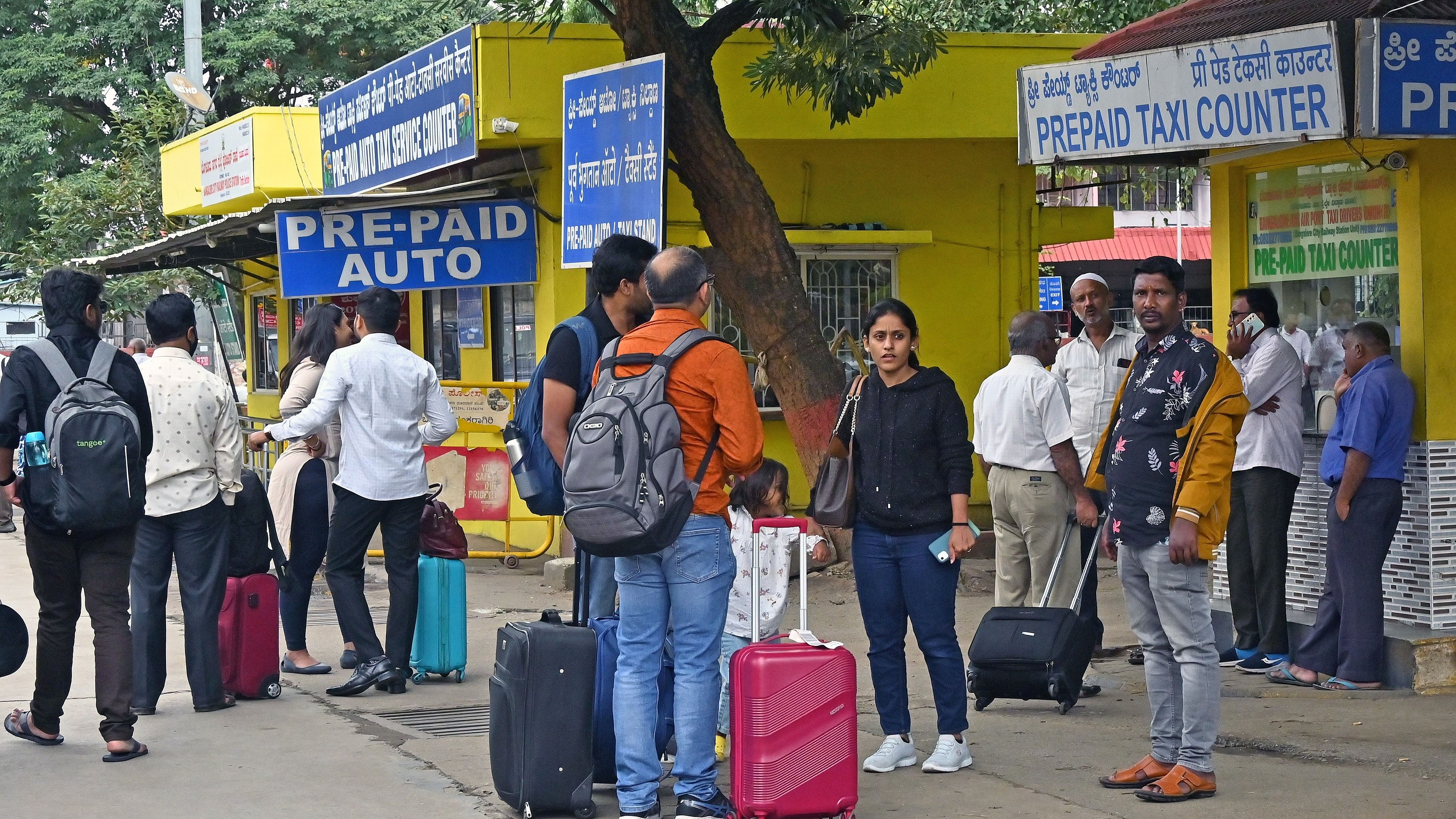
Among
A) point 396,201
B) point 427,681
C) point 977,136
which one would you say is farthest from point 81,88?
point 427,681

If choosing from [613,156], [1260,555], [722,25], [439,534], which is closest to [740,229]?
[722,25]

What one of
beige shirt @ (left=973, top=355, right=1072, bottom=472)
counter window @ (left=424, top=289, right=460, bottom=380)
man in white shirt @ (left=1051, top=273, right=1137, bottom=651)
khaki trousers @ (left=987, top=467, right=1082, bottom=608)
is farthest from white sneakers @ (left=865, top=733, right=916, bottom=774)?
counter window @ (left=424, top=289, right=460, bottom=380)

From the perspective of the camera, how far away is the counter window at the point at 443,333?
14695 mm

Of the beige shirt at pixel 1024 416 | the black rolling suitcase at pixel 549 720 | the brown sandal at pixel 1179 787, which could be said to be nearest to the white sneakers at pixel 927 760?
the brown sandal at pixel 1179 787

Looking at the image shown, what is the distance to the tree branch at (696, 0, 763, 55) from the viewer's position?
10.1 metres

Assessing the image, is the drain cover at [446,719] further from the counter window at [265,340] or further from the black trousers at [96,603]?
the counter window at [265,340]

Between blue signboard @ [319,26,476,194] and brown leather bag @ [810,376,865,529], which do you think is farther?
blue signboard @ [319,26,476,194]

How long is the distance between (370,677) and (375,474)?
0.97m

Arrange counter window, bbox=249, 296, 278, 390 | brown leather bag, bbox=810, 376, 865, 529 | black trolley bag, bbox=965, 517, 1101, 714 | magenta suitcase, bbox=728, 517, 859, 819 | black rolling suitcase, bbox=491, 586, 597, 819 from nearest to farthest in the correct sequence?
magenta suitcase, bbox=728, 517, 859, 819, black rolling suitcase, bbox=491, 586, 597, 819, brown leather bag, bbox=810, 376, 865, 529, black trolley bag, bbox=965, 517, 1101, 714, counter window, bbox=249, 296, 278, 390

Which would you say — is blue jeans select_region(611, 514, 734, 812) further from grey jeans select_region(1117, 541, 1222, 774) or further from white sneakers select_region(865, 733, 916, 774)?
grey jeans select_region(1117, 541, 1222, 774)

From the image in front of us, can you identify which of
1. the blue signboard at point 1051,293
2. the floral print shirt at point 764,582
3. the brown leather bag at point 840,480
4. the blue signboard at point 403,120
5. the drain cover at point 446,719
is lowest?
the drain cover at point 446,719

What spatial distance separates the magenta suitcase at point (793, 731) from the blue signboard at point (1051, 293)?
21.8 meters

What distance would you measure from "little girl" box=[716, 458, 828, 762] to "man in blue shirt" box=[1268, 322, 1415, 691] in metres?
2.80

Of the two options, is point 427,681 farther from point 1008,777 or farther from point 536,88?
point 536,88
